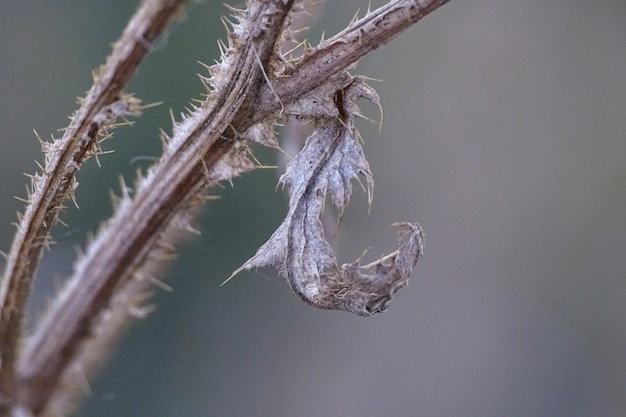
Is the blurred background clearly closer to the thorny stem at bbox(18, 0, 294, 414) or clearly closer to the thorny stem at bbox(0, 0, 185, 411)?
the thorny stem at bbox(18, 0, 294, 414)

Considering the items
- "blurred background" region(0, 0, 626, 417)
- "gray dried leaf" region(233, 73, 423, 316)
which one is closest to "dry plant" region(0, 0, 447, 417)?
"gray dried leaf" region(233, 73, 423, 316)

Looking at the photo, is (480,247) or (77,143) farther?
(480,247)

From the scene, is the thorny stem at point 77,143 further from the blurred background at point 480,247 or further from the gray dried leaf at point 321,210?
the blurred background at point 480,247

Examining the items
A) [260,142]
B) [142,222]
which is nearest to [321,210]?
[260,142]

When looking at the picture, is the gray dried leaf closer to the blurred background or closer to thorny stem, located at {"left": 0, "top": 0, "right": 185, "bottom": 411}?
thorny stem, located at {"left": 0, "top": 0, "right": 185, "bottom": 411}

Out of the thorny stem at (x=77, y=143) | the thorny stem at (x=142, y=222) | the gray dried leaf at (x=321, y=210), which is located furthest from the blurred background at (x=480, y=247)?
the gray dried leaf at (x=321, y=210)

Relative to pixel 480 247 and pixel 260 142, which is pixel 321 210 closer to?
pixel 260 142

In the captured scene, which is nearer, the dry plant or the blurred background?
the dry plant
